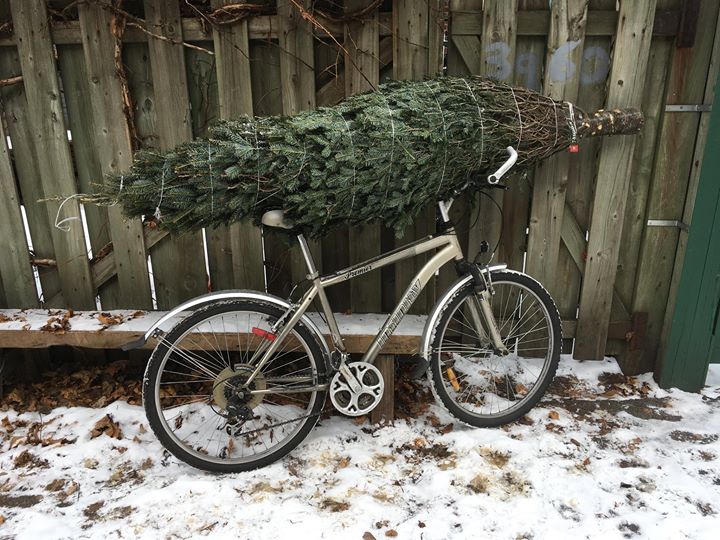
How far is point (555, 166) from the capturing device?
3.27 metres

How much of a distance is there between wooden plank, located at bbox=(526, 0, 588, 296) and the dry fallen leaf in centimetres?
Answer: 271

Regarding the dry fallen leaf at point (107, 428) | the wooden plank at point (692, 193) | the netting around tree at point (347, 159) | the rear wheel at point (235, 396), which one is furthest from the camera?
the dry fallen leaf at point (107, 428)

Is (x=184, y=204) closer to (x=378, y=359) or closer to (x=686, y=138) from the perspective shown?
(x=378, y=359)

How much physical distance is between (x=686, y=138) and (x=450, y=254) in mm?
1633

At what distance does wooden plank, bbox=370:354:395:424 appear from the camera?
3.10 metres

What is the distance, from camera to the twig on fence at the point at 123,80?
3.00 metres

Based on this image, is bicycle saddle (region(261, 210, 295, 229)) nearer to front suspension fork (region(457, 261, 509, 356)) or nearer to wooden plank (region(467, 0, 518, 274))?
front suspension fork (region(457, 261, 509, 356))

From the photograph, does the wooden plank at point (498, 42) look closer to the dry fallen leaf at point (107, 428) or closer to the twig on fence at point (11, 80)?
the dry fallen leaf at point (107, 428)

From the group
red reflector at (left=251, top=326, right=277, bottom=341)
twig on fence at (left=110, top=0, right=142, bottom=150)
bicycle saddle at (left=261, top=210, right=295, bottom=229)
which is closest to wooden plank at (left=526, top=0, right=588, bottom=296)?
bicycle saddle at (left=261, top=210, right=295, bottom=229)

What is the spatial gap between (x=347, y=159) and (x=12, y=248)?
2414mm

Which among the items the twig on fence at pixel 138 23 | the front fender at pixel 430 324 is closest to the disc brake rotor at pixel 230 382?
the front fender at pixel 430 324

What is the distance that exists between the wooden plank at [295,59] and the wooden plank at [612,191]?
5.76 ft

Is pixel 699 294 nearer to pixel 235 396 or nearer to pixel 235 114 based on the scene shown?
pixel 235 396

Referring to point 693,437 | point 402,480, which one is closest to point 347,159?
point 402,480
